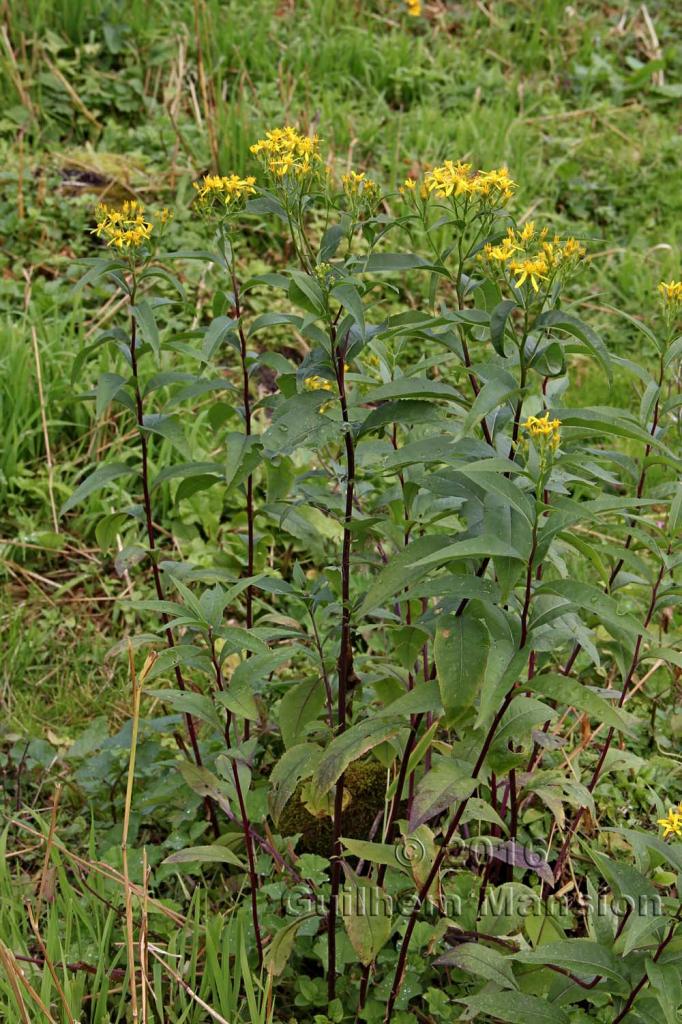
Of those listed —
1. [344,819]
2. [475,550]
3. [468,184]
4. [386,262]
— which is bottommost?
[344,819]

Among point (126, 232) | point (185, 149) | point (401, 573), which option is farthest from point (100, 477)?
point (185, 149)

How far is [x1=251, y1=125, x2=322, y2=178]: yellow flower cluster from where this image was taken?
5.12 ft

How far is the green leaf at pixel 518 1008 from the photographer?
4.92 ft

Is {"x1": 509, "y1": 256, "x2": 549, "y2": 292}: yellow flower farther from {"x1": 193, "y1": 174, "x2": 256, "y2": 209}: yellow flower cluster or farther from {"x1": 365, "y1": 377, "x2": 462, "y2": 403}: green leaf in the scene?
{"x1": 193, "y1": 174, "x2": 256, "y2": 209}: yellow flower cluster

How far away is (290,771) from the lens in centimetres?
169

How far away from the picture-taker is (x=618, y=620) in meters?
1.34

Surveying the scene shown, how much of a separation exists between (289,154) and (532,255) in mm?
392

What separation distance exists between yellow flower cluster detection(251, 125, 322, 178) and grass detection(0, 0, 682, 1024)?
0.88 m

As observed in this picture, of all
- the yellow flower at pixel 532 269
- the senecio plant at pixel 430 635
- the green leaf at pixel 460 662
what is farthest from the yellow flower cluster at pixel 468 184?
the green leaf at pixel 460 662

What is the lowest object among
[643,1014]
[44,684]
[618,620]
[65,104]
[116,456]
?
[44,684]

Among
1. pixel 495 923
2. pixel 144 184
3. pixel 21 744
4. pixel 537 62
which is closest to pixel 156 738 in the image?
pixel 21 744

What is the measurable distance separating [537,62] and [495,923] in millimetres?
4341

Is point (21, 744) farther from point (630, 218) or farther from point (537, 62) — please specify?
point (537, 62)

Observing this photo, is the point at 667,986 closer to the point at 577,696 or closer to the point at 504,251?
the point at 577,696
